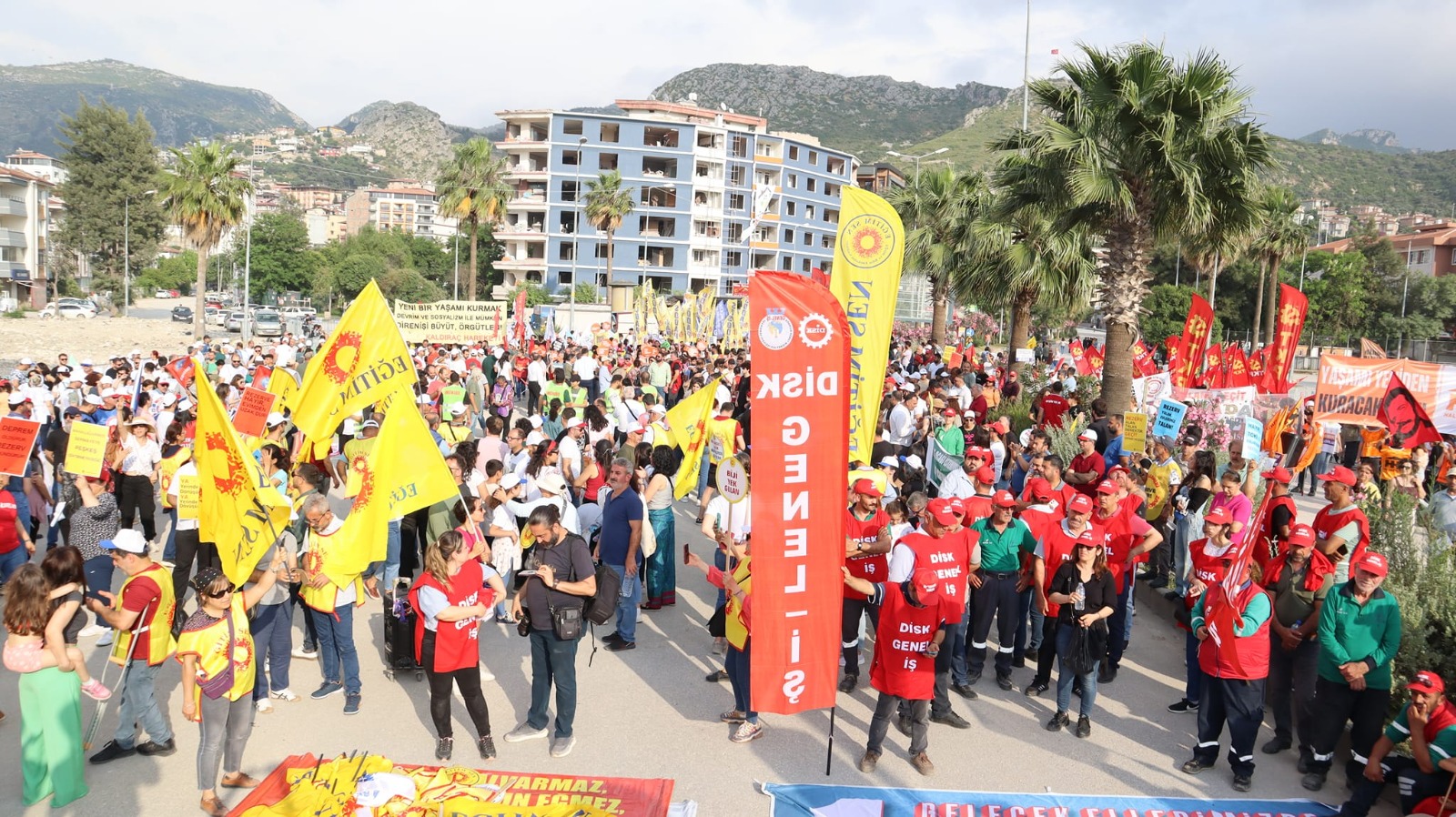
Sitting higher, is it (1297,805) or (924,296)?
(924,296)

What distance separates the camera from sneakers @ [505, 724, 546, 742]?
6.79 m

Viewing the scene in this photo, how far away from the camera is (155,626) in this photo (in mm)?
6098

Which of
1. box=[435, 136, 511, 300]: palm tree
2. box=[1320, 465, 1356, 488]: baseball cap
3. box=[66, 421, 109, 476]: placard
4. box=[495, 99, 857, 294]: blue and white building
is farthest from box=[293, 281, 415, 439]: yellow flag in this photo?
box=[495, 99, 857, 294]: blue and white building

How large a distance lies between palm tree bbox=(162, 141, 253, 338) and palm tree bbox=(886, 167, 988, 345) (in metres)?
26.8

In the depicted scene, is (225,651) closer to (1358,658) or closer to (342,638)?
(342,638)

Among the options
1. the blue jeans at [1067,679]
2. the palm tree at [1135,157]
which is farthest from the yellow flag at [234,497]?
the palm tree at [1135,157]

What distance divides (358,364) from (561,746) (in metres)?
3.53

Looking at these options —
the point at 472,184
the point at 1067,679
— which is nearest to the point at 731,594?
the point at 1067,679

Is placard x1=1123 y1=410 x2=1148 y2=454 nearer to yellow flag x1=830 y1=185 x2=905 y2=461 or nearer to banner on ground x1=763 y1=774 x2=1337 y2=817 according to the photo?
yellow flag x1=830 y1=185 x2=905 y2=461

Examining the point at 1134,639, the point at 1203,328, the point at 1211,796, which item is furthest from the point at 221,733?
the point at 1203,328

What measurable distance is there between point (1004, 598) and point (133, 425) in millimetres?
8780

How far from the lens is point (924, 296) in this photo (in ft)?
227

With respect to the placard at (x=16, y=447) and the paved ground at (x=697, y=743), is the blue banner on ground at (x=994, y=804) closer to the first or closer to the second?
the paved ground at (x=697, y=743)

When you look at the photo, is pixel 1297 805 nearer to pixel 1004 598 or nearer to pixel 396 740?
pixel 1004 598
